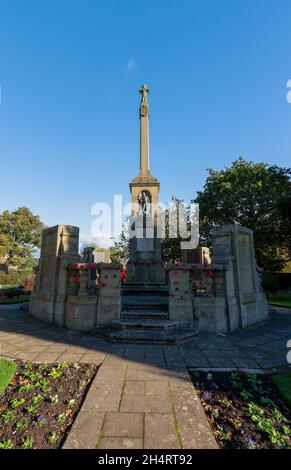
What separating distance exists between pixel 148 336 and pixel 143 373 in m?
1.78

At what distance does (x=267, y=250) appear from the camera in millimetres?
25938

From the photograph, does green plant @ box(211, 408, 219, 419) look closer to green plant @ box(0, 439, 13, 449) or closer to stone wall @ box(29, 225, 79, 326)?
green plant @ box(0, 439, 13, 449)

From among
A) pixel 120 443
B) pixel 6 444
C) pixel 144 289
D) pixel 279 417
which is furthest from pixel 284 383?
pixel 144 289

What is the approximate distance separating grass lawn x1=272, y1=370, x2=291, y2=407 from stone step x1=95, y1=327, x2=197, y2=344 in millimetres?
2323

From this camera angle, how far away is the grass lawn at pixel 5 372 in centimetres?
377

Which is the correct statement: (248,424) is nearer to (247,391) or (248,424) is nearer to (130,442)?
(247,391)

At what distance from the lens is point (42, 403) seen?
3.29 meters

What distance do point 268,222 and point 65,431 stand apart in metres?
26.4

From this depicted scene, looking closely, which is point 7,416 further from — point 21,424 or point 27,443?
point 27,443

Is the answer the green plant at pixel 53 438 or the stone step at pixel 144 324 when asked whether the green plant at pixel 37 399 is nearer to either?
the green plant at pixel 53 438

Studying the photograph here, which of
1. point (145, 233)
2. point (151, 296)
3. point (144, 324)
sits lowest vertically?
point (144, 324)

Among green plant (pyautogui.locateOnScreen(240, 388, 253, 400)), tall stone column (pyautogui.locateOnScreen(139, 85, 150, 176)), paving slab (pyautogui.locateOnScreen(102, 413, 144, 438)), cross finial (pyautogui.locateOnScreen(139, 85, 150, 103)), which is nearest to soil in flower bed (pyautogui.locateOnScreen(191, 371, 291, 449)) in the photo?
green plant (pyautogui.locateOnScreen(240, 388, 253, 400))

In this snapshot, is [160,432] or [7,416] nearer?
[160,432]

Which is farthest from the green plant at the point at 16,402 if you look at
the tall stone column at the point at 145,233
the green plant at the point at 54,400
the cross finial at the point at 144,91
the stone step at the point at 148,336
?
the cross finial at the point at 144,91
